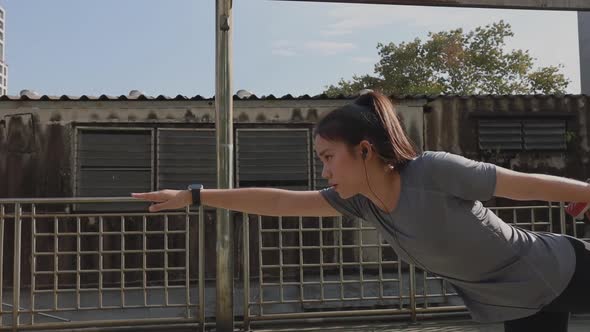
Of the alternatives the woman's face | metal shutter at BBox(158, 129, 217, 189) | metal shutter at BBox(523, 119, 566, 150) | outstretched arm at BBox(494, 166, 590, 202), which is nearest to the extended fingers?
the woman's face

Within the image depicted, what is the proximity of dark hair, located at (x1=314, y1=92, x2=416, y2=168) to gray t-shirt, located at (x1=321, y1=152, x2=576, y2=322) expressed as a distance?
67 mm

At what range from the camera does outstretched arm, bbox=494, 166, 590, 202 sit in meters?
1.65

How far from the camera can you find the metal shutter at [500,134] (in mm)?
8672

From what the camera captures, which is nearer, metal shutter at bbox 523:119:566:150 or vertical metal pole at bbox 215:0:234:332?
vertical metal pole at bbox 215:0:234:332

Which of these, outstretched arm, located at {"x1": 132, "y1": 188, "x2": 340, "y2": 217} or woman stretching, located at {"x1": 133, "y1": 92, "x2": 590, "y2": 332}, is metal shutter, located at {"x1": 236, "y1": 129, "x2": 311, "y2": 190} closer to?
outstretched arm, located at {"x1": 132, "y1": 188, "x2": 340, "y2": 217}

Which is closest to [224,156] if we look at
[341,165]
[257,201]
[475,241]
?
[257,201]

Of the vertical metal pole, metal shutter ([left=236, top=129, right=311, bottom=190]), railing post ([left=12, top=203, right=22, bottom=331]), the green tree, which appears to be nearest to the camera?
railing post ([left=12, top=203, right=22, bottom=331])

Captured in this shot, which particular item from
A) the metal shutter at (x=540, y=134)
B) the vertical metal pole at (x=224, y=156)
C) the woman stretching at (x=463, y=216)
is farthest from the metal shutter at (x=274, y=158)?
the woman stretching at (x=463, y=216)

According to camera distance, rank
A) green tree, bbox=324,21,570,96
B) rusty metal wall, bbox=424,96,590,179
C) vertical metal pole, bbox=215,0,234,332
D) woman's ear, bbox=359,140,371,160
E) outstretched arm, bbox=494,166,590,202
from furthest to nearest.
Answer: green tree, bbox=324,21,570,96 → rusty metal wall, bbox=424,96,590,179 → vertical metal pole, bbox=215,0,234,332 → woman's ear, bbox=359,140,371,160 → outstretched arm, bbox=494,166,590,202

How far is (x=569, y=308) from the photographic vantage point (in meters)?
1.81

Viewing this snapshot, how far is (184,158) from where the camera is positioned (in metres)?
8.09

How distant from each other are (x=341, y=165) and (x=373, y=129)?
0.17 meters

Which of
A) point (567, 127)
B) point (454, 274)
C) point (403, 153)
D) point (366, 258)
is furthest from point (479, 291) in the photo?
point (567, 127)

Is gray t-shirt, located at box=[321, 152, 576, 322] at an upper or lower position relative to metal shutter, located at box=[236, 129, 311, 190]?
lower
